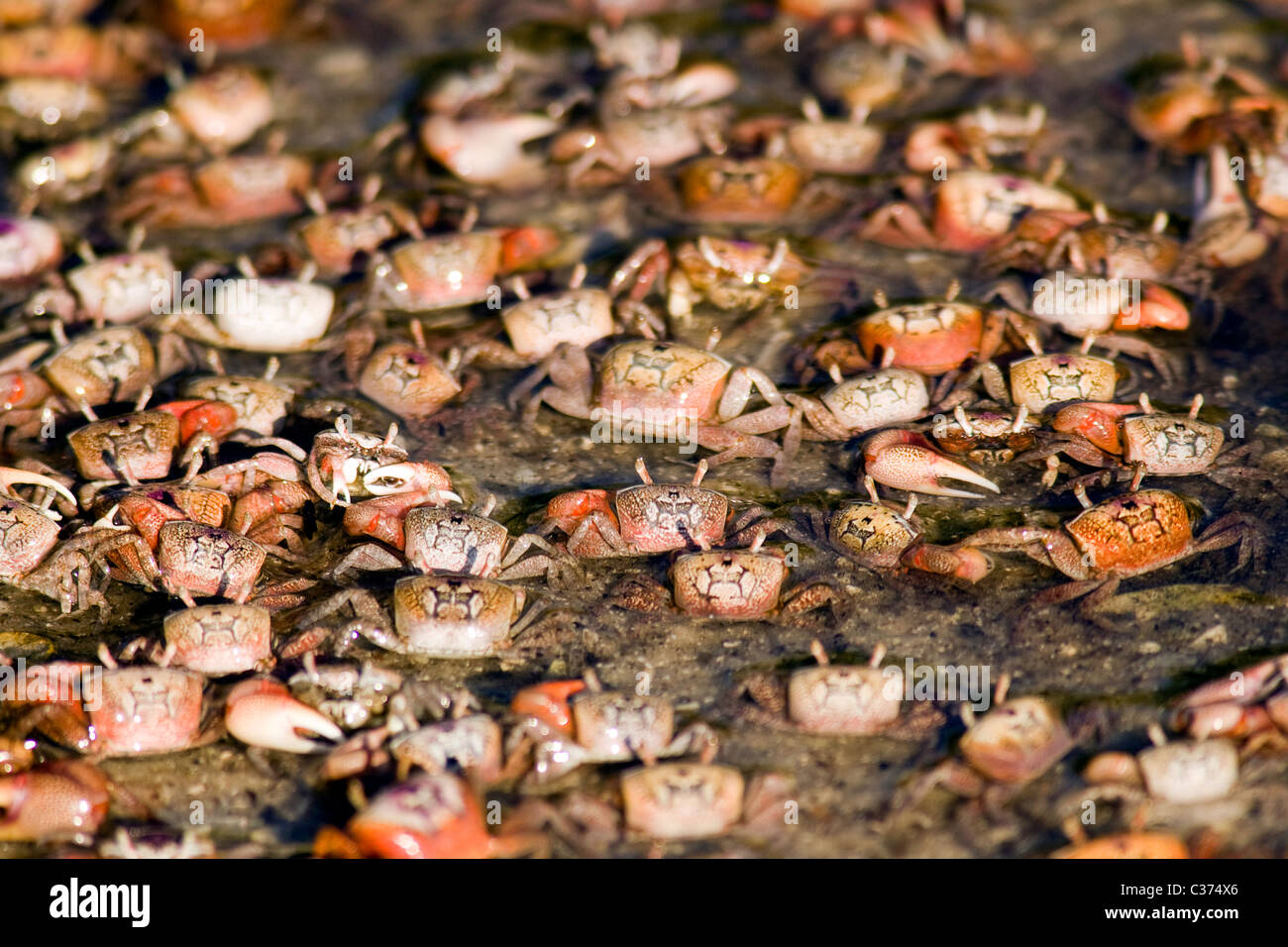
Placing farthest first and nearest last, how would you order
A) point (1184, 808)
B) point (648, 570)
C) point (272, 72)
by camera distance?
point (272, 72) → point (648, 570) → point (1184, 808)

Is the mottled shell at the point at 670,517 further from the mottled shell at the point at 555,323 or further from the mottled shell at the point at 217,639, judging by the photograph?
the mottled shell at the point at 217,639

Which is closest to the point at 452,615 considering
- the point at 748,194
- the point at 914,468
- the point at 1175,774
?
the point at 914,468

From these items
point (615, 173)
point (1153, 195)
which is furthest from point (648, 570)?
point (1153, 195)

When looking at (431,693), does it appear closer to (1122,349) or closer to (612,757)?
(612,757)

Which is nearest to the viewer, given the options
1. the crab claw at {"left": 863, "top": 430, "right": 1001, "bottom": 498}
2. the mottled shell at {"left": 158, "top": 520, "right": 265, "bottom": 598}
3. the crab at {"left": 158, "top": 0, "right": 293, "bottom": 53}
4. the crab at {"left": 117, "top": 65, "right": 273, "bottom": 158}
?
the mottled shell at {"left": 158, "top": 520, "right": 265, "bottom": 598}

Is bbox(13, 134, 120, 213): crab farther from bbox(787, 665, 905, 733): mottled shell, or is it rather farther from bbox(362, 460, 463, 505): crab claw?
bbox(787, 665, 905, 733): mottled shell

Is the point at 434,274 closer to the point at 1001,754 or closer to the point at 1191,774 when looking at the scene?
the point at 1001,754

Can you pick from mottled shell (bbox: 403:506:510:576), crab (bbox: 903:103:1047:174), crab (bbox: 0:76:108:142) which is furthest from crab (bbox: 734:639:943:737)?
crab (bbox: 0:76:108:142)
